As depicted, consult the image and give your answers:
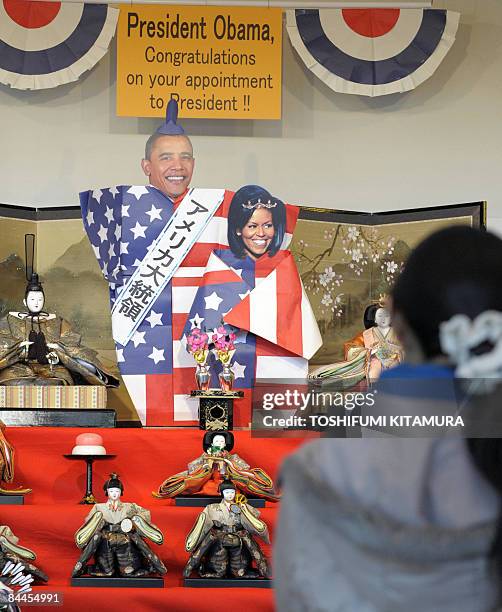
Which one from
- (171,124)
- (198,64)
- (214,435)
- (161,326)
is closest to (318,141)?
(198,64)

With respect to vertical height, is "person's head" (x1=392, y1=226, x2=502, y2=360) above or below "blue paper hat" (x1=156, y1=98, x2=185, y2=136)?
below

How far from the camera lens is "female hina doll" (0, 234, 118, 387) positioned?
17.2ft

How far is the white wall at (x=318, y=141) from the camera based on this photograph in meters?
6.88

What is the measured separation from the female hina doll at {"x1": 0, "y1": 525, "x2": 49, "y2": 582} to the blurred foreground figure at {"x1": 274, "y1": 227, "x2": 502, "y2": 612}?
331cm

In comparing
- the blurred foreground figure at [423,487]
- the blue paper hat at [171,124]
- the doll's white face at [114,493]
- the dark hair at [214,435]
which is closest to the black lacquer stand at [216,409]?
the dark hair at [214,435]

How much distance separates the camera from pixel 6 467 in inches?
180

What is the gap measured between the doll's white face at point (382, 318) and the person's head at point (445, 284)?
4.64 meters

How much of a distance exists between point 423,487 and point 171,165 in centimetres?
495

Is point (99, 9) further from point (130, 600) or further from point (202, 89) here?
point (130, 600)

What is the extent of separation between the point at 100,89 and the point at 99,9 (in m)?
0.61

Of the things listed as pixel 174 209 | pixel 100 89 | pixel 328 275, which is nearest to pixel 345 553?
pixel 174 209

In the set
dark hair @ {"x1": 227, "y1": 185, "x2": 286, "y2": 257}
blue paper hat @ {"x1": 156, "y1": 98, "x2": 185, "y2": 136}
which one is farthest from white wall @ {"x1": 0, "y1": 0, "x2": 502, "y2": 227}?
dark hair @ {"x1": 227, "y1": 185, "x2": 286, "y2": 257}

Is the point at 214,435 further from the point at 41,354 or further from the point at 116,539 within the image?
the point at 41,354

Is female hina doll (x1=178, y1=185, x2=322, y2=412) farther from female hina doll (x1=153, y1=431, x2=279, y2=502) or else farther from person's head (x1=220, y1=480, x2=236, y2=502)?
person's head (x1=220, y1=480, x2=236, y2=502)
